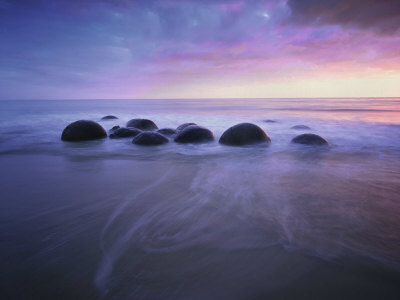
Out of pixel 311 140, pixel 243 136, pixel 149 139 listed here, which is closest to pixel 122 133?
pixel 149 139

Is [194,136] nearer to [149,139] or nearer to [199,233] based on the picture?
[149,139]

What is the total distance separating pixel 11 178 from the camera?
3.66 m

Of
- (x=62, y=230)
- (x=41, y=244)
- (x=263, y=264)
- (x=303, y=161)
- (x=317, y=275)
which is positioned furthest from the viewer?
(x=303, y=161)

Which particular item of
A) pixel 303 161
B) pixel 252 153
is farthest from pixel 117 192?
pixel 303 161

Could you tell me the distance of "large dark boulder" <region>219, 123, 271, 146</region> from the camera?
6.32 m

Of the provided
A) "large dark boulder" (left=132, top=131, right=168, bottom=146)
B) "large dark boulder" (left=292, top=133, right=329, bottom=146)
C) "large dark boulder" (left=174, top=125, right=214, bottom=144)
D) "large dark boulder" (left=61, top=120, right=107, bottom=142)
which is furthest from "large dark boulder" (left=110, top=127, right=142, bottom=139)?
"large dark boulder" (left=292, top=133, right=329, bottom=146)

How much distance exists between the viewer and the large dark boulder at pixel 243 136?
6320 mm

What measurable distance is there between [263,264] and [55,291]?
4.67ft

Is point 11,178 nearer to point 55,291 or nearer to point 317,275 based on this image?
point 55,291

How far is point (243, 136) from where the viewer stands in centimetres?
634

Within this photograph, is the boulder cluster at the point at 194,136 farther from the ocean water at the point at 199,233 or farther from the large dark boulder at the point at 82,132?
the ocean water at the point at 199,233

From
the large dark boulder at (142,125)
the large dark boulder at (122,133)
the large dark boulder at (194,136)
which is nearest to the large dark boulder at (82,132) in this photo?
the large dark boulder at (122,133)

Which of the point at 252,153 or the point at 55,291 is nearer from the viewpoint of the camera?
the point at 55,291

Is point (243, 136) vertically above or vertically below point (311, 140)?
above
